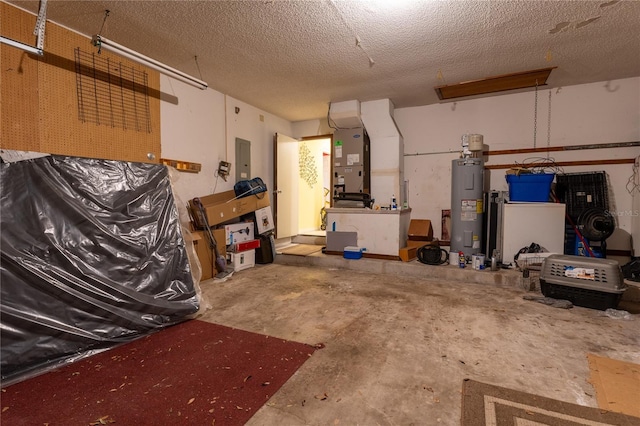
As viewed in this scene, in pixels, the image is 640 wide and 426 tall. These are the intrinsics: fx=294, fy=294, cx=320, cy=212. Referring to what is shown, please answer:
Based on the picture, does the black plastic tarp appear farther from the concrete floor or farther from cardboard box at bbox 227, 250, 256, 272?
cardboard box at bbox 227, 250, 256, 272

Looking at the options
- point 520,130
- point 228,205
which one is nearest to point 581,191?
point 520,130

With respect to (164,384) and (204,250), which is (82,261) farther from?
(204,250)

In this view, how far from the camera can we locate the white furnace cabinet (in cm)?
392

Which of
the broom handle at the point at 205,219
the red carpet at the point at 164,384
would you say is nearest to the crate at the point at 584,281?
the red carpet at the point at 164,384

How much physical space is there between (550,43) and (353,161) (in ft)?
9.67

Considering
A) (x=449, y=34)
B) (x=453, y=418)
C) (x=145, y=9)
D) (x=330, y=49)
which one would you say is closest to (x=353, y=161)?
(x=330, y=49)

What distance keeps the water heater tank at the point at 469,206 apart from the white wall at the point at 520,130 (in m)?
0.78

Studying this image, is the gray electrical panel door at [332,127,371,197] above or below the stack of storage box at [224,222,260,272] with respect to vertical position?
above

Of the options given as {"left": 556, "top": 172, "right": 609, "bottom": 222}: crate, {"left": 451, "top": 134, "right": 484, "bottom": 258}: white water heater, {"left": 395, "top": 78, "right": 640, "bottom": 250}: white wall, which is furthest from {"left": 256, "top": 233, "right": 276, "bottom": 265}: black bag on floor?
{"left": 556, "top": 172, "right": 609, "bottom": 222}: crate

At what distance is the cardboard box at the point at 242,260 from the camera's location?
434 centimetres

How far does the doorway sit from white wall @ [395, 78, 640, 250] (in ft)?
6.46

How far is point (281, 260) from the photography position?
16.7 ft

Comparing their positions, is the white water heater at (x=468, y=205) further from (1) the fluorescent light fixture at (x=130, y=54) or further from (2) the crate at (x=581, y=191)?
(1) the fluorescent light fixture at (x=130, y=54)

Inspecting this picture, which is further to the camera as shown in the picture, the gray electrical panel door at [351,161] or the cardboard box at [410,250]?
the gray electrical panel door at [351,161]
